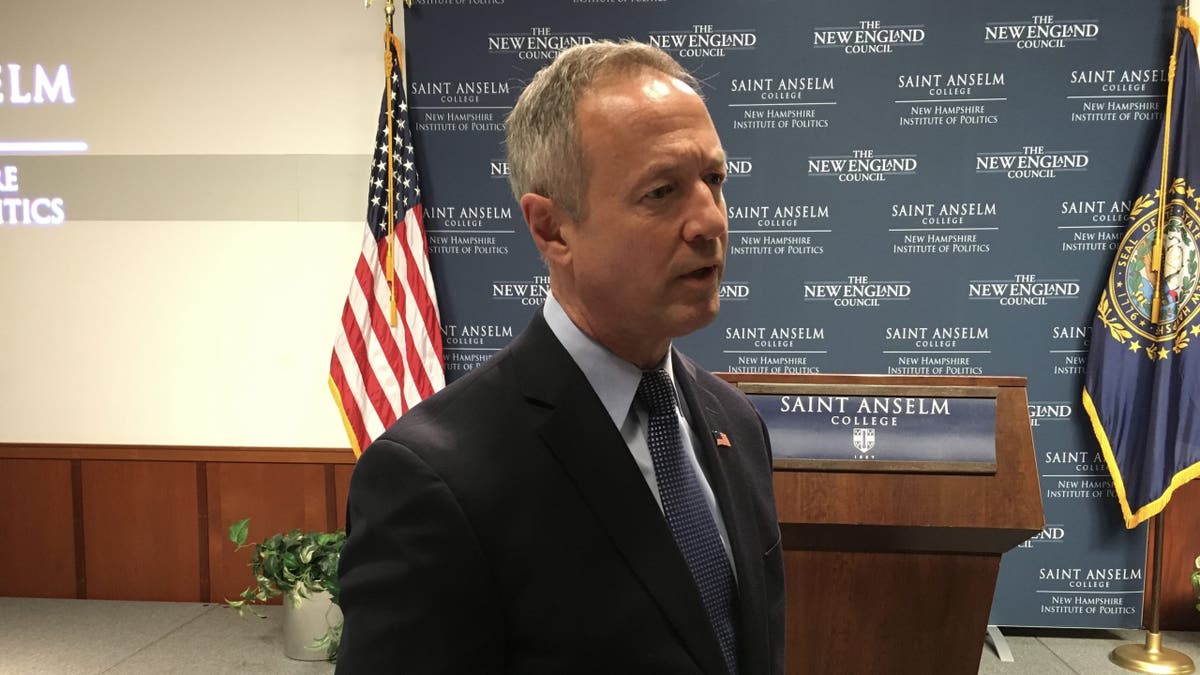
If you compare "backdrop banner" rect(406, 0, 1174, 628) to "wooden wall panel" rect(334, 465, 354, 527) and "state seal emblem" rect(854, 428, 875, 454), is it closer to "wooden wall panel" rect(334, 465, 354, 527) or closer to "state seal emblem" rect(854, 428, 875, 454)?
"wooden wall panel" rect(334, 465, 354, 527)

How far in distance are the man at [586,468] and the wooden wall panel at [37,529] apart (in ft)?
12.5

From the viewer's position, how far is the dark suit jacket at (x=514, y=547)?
36.0 inches

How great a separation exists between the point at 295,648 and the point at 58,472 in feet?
4.92

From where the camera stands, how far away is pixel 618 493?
102 centimetres

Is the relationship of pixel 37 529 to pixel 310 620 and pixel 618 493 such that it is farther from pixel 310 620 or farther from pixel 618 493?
pixel 618 493

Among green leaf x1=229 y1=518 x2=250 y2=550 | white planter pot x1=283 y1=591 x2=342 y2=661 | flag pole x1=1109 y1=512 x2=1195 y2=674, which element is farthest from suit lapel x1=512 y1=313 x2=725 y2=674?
flag pole x1=1109 y1=512 x2=1195 y2=674

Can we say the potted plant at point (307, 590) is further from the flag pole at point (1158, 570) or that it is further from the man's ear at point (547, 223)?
the flag pole at point (1158, 570)

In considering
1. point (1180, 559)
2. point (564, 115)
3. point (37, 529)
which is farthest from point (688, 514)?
point (37, 529)

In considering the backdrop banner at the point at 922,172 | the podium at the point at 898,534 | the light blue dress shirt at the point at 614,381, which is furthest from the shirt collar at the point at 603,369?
the backdrop banner at the point at 922,172

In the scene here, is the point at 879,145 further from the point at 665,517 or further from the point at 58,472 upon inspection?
the point at 58,472

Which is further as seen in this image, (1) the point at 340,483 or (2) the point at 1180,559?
(1) the point at 340,483

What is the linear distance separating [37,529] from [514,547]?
407 cm

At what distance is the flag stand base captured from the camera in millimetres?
3389

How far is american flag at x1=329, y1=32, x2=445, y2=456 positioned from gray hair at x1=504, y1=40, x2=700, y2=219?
2.77 m
